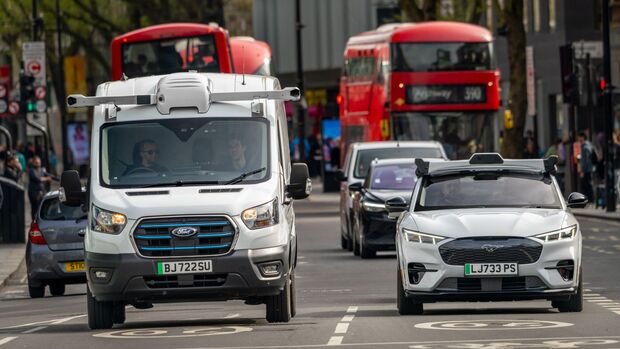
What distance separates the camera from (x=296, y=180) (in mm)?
17938

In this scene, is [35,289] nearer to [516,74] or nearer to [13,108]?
[13,108]

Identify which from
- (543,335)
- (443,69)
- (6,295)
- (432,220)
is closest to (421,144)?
(6,295)

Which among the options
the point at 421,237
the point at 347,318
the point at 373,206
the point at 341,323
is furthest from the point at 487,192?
the point at 373,206

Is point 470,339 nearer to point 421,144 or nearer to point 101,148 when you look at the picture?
point 101,148


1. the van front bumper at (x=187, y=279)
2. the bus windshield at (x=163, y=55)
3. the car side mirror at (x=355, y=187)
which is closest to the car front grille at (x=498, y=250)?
the van front bumper at (x=187, y=279)

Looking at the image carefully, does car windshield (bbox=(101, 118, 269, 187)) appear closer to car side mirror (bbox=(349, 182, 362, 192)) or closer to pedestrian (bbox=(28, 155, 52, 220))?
car side mirror (bbox=(349, 182, 362, 192))

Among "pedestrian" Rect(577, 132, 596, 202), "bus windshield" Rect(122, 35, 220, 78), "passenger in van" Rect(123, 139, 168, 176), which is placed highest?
"bus windshield" Rect(122, 35, 220, 78)

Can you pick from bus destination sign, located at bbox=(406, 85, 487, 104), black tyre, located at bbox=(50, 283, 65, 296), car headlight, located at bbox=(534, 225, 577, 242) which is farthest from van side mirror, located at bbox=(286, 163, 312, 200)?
bus destination sign, located at bbox=(406, 85, 487, 104)

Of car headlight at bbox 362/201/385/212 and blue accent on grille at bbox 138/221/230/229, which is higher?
blue accent on grille at bbox 138/221/230/229

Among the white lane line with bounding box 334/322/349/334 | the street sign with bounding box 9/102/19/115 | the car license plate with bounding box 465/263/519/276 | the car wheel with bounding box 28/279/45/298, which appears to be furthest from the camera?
the street sign with bounding box 9/102/19/115

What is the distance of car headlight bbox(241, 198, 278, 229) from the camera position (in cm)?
1725

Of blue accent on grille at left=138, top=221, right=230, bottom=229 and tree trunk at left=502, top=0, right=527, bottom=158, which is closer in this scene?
blue accent on grille at left=138, top=221, right=230, bottom=229

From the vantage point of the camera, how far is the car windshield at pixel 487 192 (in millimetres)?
18500

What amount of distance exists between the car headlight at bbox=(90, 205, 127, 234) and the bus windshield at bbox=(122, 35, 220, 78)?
21855mm
